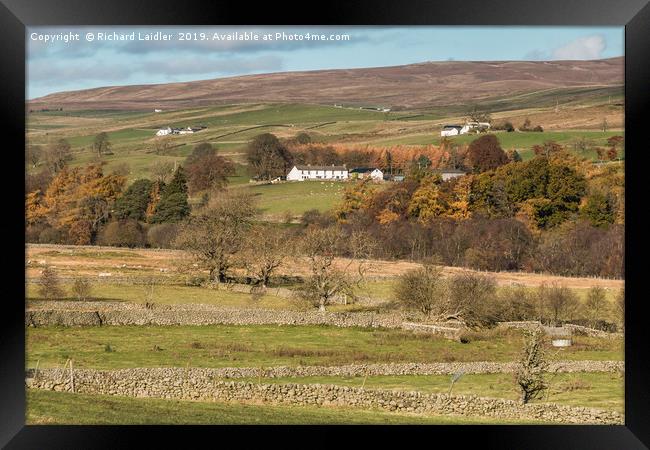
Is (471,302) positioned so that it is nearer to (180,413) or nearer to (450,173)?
(180,413)

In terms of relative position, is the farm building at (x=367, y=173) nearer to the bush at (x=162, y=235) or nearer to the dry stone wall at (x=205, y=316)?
Result: the bush at (x=162, y=235)

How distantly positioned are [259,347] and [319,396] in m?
6.14

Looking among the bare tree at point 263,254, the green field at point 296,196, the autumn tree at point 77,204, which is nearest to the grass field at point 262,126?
the autumn tree at point 77,204

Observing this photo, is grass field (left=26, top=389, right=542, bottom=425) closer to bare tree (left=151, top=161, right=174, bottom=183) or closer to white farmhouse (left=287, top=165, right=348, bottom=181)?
bare tree (left=151, top=161, right=174, bottom=183)

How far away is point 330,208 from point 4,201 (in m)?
29.8

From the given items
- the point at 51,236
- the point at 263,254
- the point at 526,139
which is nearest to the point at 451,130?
the point at 526,139

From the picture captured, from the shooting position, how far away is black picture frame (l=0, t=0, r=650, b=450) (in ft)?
33.7

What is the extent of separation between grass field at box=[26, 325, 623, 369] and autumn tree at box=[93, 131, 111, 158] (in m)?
28.2

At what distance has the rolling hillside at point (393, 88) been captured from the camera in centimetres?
5278

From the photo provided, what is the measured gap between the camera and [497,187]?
37.8 meters

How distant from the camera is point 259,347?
19844mm

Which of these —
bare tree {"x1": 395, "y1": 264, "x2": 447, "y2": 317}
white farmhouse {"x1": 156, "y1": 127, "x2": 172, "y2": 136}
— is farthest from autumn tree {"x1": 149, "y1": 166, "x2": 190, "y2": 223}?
white farmhouse {"x1": 156, "y1": 127, "x2": 172, "y2": 136}

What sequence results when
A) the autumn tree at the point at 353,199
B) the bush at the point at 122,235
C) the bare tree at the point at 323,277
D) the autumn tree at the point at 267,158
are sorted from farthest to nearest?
the autumn tree at the point at 267,158 → the autumn tree at the point at 353,199 → the bush at the point at 122,235 → the bare tree at the point at 323,277
